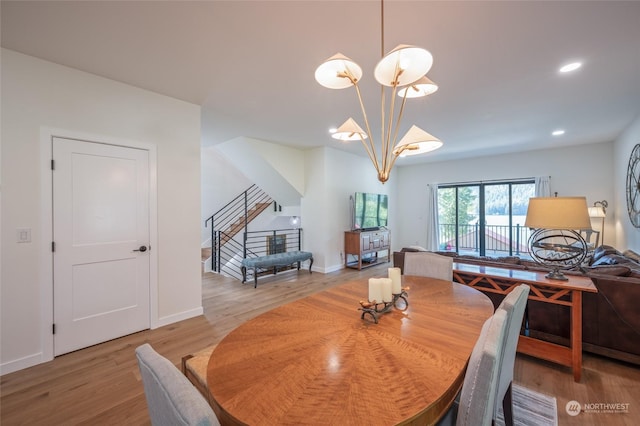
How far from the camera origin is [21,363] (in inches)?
86.7

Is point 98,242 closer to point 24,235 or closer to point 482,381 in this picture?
point 24,235

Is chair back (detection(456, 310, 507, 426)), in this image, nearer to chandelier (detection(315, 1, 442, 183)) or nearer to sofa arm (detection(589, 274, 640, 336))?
chandelier (detection(315, 1, 442, 183))

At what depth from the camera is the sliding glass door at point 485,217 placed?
20.1 ft

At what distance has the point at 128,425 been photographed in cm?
166

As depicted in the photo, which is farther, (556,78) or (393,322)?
(556,78)

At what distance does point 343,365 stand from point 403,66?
60.0 inches

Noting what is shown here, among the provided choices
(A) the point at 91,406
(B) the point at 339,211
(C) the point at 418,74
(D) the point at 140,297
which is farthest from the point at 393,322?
A: (B) the point at 339,211

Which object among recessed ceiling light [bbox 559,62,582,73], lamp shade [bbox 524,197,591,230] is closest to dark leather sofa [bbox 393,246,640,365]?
lamp shade [bbox 524,197,591,230]

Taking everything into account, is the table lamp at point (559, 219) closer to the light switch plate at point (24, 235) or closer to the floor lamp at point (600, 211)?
the floor lamp at point (600, 211)

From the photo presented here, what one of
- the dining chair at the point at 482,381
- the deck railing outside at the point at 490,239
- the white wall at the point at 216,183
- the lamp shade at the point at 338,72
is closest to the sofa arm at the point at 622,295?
the dining chair at the point at 482,381

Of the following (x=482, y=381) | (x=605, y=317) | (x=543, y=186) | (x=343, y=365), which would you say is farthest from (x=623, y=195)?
(x=343, y=365)

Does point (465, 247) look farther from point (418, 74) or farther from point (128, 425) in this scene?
point (128, 425)

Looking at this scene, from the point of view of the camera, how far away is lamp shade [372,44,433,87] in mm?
1413

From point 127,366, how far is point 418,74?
3.10 m
